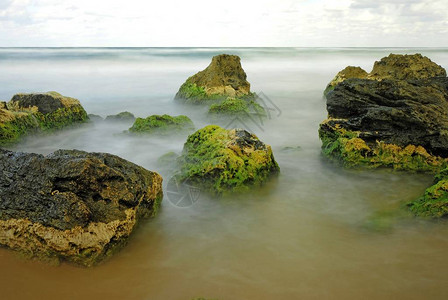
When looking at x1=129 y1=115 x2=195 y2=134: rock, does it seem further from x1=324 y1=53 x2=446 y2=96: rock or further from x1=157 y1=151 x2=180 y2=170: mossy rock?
x1=324 y1=53 x2=446 y2=96: rock

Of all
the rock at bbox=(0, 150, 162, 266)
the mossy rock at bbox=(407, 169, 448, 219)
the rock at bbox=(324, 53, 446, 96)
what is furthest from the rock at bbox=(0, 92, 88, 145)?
the rock at bbox=(324, 53, 446, 96)

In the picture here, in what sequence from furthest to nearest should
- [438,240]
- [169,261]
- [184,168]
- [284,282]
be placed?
[184,168] < [438,240] < [169,261] < [284,282]

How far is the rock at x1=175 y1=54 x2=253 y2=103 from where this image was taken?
37.4 ft

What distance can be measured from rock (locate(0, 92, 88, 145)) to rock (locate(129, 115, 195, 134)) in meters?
1.71

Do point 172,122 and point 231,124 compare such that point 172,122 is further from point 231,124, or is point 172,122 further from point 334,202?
point 334,202

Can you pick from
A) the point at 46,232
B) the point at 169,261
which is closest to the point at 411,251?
the point at 169,261

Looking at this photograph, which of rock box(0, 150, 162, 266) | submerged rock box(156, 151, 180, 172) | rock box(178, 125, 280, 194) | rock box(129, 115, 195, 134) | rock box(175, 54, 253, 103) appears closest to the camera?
rock box(0, 150, 162, 266)

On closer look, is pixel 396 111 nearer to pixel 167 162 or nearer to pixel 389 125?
pixel 389 125

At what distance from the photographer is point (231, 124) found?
30.4 ft

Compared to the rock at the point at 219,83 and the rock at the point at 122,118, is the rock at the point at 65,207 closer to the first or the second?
the rock at the point at 122,118

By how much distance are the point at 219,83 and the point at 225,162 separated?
23.6 feet

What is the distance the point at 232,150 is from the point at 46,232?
2615 mm

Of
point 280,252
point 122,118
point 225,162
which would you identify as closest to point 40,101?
point 122,118

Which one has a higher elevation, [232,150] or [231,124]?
[232,150]
